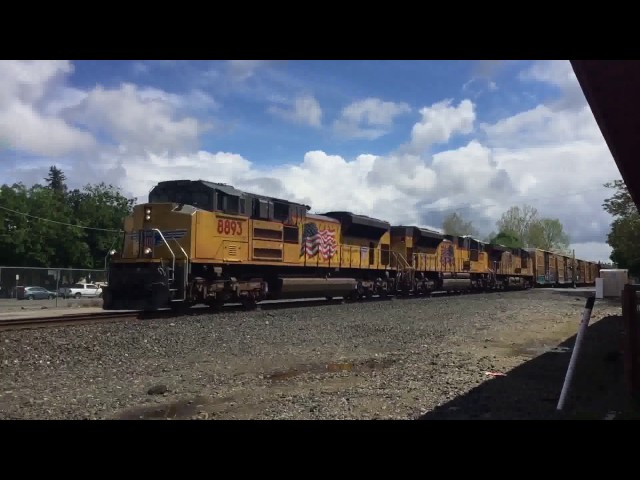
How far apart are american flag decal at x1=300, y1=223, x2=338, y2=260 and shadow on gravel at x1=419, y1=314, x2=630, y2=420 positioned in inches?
419

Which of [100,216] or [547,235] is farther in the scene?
[547,235]

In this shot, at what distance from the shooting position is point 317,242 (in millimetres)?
19688

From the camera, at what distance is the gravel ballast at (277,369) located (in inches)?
224

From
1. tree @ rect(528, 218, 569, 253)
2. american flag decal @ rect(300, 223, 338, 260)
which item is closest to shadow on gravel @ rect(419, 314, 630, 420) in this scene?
american flag decal @ rect(300, 223, 338, 260)

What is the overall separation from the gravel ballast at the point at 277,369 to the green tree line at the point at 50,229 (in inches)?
1554

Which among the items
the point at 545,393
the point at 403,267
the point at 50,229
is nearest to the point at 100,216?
the point at 50,229

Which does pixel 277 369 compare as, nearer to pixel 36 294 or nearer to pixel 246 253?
pixel 246 253

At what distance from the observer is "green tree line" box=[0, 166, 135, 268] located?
50.7m

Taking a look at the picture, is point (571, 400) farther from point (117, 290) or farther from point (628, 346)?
point (117, 290)

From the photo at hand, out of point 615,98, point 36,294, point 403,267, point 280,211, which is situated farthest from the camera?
point 403,267

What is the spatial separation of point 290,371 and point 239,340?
266 centimetres

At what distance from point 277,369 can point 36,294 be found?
2194 cm
